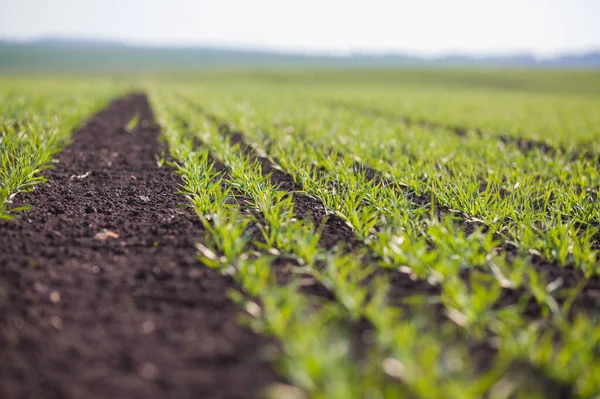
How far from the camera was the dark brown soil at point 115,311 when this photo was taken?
2.09 m

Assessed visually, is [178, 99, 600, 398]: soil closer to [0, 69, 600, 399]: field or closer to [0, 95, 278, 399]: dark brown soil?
[0, 69, 600, 399]: field

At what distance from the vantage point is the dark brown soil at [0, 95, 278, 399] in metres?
2.09

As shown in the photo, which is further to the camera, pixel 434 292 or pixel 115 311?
pixel 434 292

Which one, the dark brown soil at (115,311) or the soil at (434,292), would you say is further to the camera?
the soil at (434,292)

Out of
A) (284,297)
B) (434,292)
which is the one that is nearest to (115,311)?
(284,297)

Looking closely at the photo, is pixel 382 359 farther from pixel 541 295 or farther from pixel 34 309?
pixel 34 309

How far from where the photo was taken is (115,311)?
262 centimetres

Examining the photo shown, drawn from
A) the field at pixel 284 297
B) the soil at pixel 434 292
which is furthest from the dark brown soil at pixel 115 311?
the soil at pixel 434 292

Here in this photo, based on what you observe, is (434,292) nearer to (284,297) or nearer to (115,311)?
(284,297)

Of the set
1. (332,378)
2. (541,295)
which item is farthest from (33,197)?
(541,295)

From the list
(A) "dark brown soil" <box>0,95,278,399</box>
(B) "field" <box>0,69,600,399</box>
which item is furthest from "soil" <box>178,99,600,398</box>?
(A) "dark brown soil" <box>0,95,278,399</box>

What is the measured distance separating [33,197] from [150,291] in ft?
8.67

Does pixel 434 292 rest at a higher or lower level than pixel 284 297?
lower

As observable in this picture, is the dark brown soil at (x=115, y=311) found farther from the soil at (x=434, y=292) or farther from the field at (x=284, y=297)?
the soil at (x=434, y=292)
